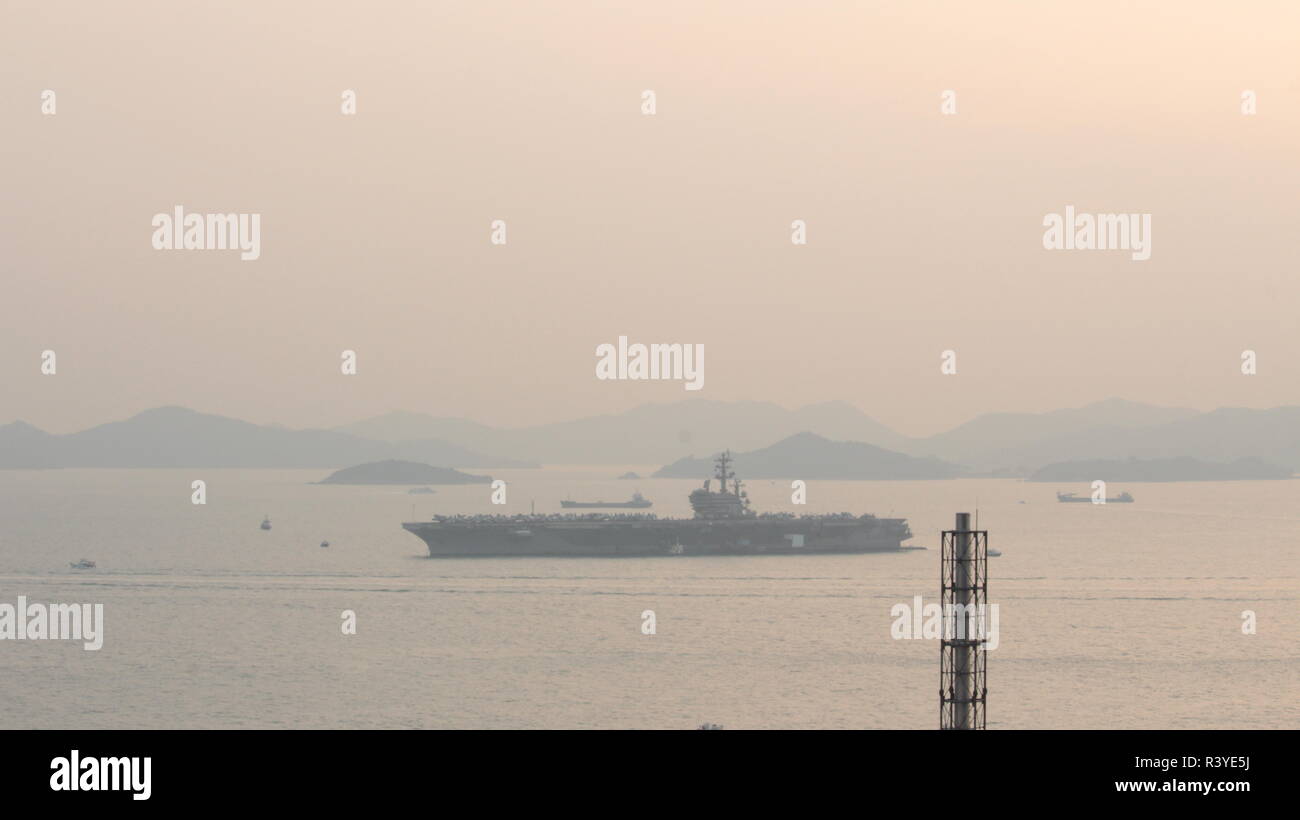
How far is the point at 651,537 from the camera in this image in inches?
4257

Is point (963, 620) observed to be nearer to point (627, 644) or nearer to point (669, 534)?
point (627, 644)

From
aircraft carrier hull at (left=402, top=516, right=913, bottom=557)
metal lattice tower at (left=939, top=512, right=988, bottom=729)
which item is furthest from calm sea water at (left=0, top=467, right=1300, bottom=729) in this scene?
metal lattice tower at (left=939, top=512, right=988, bottom=729)

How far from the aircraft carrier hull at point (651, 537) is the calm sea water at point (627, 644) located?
2299mm

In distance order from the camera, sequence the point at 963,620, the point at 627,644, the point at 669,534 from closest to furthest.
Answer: the point at 963,620, the point at 627,644, the point at 669,534

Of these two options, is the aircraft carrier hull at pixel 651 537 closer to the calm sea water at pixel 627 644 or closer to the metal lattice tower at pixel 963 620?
the calm sea water at pixel 627 644

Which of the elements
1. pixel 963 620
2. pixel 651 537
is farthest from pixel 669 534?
pixel 963 620

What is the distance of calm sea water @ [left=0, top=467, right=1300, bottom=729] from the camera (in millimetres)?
50312

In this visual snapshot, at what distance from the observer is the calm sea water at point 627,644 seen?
50.3 meters

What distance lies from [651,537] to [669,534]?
1406mm

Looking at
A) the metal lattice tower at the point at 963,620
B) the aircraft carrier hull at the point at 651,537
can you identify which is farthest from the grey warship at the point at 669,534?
the metal lattice tower at the point at 963,620

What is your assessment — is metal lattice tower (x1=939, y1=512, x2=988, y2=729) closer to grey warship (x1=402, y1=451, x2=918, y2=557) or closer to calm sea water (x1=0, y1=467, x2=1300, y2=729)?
calm sea water (x1=0, y1=467, x2=1300, y2=729)
